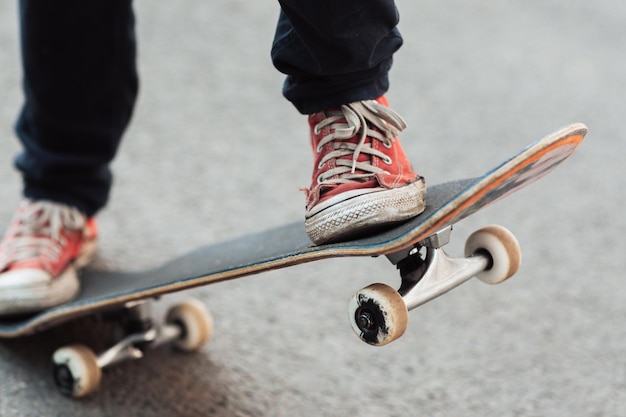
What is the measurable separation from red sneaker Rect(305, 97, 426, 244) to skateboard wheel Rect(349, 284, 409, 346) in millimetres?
100

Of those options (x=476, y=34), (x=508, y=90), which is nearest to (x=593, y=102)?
(x=508, y=90)

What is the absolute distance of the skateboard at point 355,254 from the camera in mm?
1063

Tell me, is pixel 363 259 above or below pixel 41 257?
above

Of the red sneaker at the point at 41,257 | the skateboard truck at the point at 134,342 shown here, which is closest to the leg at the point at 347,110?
the skateboard truck at the point at 134,342

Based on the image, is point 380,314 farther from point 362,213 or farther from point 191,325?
point 191,325

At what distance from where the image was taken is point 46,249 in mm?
1608

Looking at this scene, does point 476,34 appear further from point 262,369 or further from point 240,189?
point 262,369

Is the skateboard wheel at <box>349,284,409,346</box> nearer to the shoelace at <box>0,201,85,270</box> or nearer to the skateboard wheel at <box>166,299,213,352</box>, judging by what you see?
the skateboard wheel at <box>166,299,213,352</box>

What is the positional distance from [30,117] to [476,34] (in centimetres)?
262

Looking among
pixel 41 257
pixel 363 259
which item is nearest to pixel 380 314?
pixel 41 257

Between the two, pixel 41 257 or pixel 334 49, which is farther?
pixel 41 257

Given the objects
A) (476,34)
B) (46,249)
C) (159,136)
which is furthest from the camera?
(476,34)

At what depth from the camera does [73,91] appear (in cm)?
162

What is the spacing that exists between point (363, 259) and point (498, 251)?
810mm
